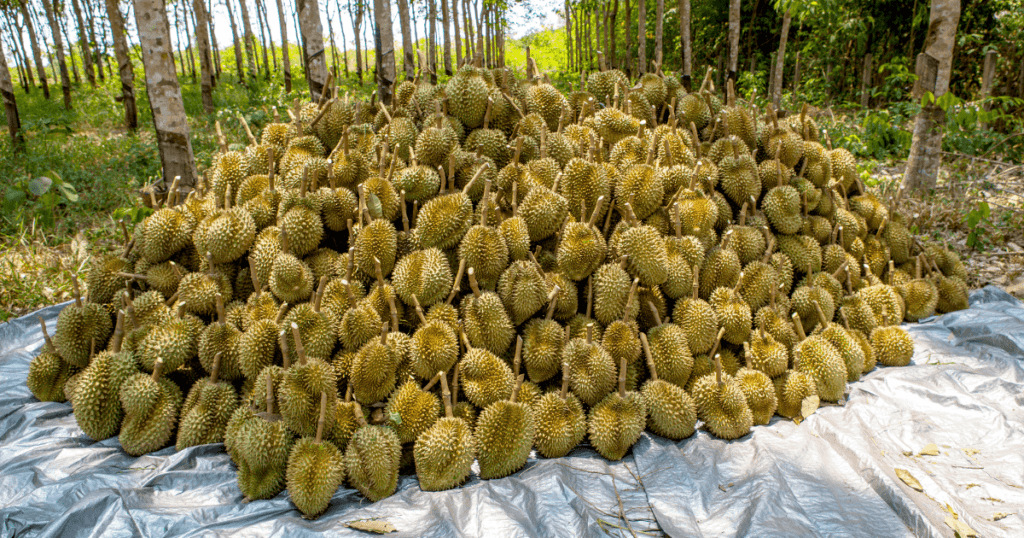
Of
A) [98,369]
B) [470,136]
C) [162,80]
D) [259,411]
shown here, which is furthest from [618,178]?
[162,80]

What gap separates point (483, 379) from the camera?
8.26 ft

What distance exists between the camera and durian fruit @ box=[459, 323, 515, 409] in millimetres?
2490

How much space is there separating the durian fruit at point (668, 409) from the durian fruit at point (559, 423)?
33 cm

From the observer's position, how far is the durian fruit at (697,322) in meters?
2.83

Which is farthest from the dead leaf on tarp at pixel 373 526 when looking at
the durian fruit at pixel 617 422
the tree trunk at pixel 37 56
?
the tree trunk at pixel 37 56

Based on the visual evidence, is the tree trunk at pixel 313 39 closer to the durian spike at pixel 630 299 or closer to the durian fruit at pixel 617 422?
the durian spike at pixel 630 299

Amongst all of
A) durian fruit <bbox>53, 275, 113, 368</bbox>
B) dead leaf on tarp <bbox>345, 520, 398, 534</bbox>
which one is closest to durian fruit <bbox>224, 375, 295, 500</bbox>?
dead leaf on tarp <bbox>345, 520, 398, 534</bbox>

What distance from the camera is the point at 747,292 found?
122 inches

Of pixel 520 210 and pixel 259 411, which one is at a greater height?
pixel 520 210

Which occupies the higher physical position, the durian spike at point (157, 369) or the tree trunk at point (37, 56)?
the tree trunk at point (37, 56)

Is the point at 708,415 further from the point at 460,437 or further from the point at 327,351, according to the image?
the point at 327,351

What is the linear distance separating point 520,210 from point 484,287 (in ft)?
1.52

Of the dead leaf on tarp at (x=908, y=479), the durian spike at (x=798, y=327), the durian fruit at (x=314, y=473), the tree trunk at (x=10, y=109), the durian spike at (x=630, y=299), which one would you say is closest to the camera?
the durian fruit at (x=314, y=473)

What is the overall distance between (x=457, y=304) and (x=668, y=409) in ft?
3.66
